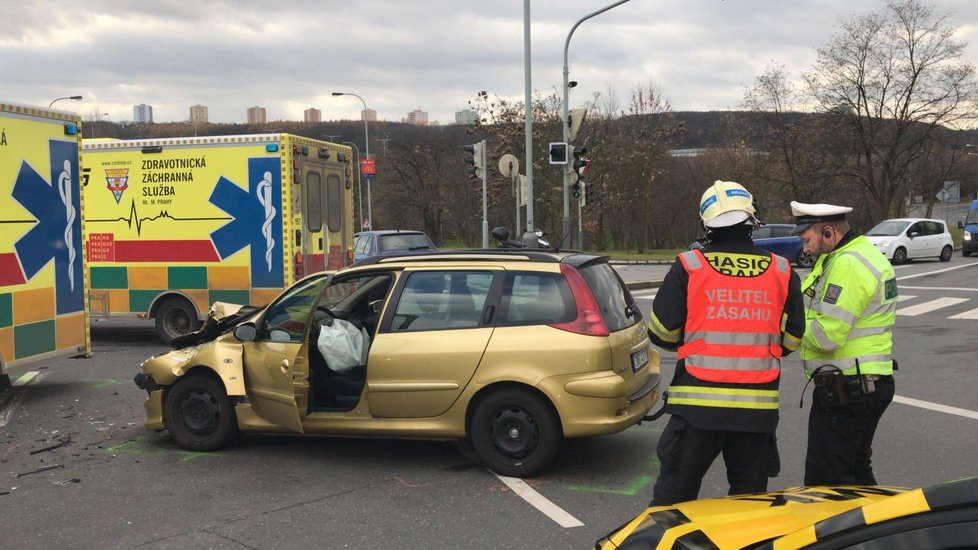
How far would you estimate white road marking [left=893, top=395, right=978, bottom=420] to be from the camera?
23.9 feet

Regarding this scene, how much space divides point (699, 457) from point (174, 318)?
10300 millimetres

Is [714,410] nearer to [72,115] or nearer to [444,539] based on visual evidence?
[444,539]

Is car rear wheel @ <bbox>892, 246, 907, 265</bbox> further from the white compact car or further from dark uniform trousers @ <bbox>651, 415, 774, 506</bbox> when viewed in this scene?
dark uniform trousers @ <bbox>651, 415, 774, 506</bbox>

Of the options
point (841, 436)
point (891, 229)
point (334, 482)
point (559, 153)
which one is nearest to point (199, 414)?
point (334, 482)

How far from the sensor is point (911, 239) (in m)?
26.6

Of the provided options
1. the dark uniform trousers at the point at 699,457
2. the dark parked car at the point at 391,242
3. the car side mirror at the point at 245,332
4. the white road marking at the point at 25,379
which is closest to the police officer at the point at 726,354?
the dark uniform trousers at the point at 699,457

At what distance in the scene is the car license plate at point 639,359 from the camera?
568cm

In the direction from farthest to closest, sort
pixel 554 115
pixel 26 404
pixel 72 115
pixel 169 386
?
pixel 554 115
pixel 72 115
pixel 26 404
pixel 169 386

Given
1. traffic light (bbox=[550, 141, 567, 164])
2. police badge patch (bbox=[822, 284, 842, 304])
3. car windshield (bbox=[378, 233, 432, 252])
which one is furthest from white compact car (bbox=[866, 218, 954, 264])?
police badge patch (bbox=[822, 284, 842, 304])

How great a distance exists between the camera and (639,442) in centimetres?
646

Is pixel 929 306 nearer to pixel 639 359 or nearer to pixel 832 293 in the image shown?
pixel 639 359

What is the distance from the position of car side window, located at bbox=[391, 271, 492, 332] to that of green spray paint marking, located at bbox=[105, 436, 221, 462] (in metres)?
1.89

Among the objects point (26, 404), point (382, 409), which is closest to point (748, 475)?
point (382, 409)

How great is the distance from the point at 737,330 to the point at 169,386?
184 inches
